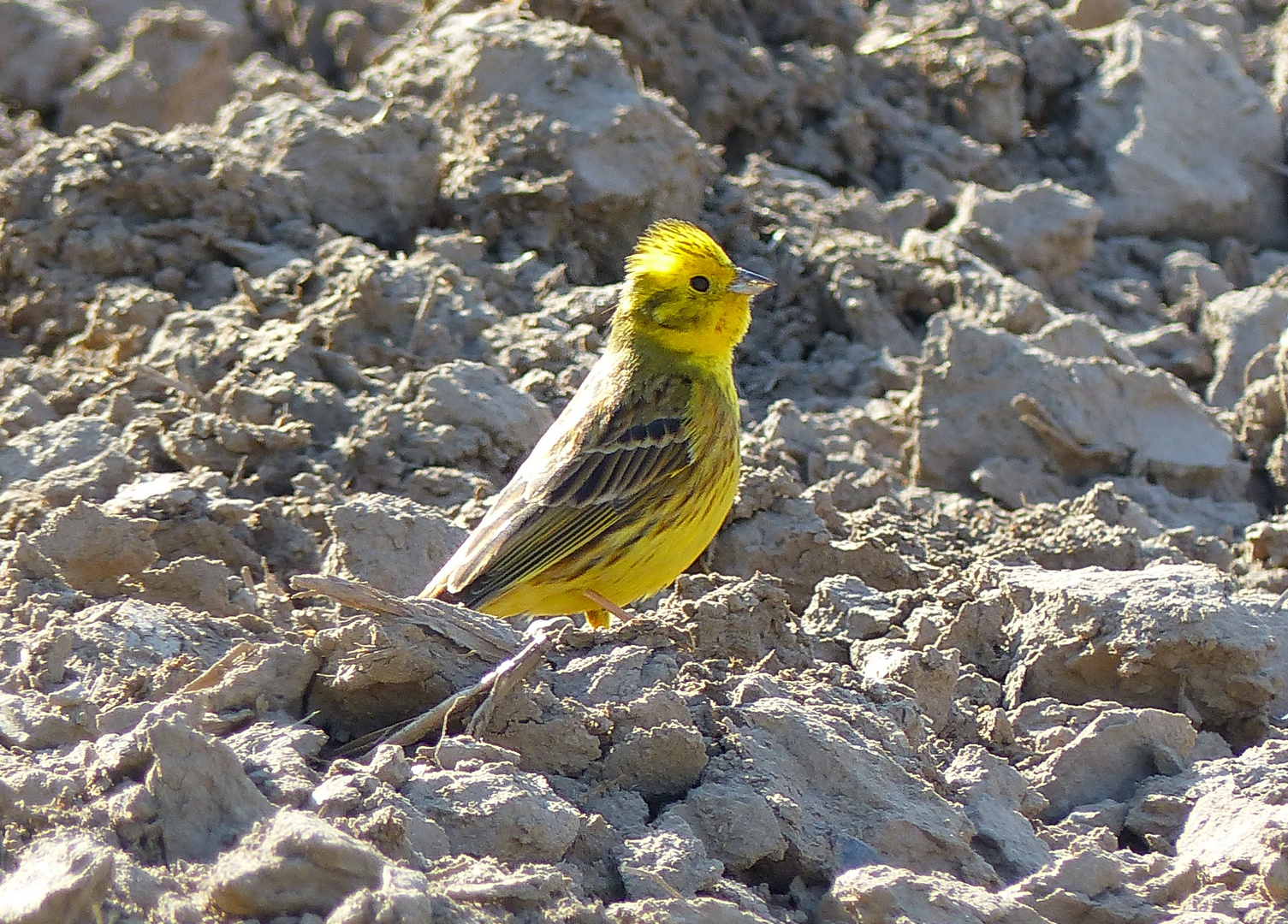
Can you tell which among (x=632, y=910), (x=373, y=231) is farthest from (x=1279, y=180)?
(x=632, y=910)

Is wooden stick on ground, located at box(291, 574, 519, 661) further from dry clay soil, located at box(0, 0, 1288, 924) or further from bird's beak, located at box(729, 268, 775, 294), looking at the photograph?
bird's beak, located at box(729, 268, 775, 294)

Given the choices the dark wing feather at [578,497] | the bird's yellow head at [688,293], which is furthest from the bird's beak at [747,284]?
the dark wing feather at [578,497]

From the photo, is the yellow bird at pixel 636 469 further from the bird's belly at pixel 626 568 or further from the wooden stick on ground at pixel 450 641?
the wooden stick on ground at pixel 450 641

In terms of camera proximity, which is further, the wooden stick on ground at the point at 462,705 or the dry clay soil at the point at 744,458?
the wooden stick on ground at the point at 462,705

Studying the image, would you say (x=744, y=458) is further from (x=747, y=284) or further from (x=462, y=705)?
(x=462, y=705)

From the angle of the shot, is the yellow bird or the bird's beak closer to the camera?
the yellow bird

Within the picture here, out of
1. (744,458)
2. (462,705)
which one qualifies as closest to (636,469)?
(744,458)

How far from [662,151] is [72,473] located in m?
3.63

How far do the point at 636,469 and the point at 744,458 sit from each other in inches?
55.3

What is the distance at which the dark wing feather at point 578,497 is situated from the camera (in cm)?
554

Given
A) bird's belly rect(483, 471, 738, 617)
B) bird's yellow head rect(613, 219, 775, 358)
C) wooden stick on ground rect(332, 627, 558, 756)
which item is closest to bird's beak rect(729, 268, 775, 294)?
bird's yellow head rect(613, 219, 775, 358)

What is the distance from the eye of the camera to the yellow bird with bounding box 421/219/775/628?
566 centimetres

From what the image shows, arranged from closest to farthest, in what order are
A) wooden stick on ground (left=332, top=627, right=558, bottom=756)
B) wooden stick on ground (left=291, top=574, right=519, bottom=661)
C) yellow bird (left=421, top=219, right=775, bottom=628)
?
wooden stick on ground (left=332, top=627, right=558, bottom=756) → wooden stick on ground (left=291, top=574, right=519, bottom=661) → yellow bird (left=421, top=219, right=775, bottom=628)

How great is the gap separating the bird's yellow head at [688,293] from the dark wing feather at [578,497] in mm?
253
